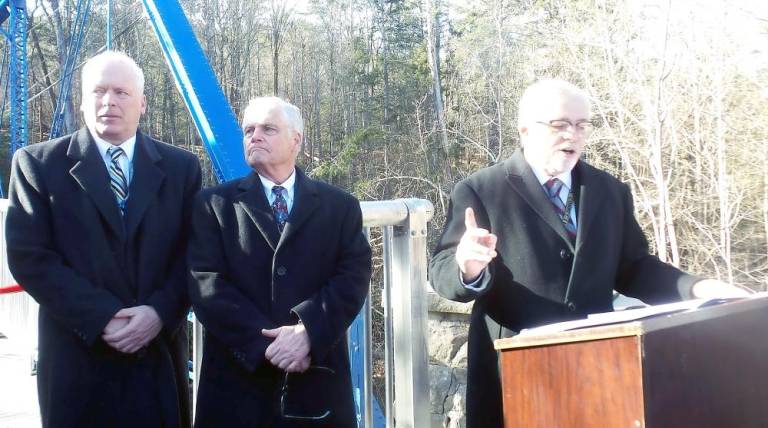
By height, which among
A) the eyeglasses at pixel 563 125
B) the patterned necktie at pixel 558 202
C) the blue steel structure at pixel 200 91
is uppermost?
the blue steel structure at pixel 200 91

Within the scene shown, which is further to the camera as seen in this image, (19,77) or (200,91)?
(19,77)

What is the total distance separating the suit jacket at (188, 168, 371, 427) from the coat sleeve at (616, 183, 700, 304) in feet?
2.85

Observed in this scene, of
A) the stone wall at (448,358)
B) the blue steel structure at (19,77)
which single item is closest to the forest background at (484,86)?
the blue steel structure at (19,77)

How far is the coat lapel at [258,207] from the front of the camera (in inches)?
92.3

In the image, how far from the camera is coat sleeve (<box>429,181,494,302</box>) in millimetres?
2182

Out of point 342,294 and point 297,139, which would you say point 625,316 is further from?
point 297,139

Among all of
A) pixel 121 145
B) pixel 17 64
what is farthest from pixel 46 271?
pixel 17 64

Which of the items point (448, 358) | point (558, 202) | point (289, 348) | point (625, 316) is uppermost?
point (558, 202)

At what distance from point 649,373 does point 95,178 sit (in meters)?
1.73

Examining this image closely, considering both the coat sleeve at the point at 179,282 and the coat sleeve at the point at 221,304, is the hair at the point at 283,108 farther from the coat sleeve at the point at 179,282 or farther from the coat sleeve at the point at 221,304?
the coat sleeve at the point at 221,304

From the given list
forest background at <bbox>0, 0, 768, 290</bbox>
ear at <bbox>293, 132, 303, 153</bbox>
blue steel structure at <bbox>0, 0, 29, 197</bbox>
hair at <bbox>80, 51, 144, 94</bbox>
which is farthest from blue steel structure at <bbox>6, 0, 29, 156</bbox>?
ear at <bbox>293, 132, 303, 153</bbox>

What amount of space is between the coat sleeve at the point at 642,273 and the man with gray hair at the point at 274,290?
0.86m

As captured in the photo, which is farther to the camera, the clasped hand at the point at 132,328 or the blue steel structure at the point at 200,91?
the blue steel structure at the point at 200,91

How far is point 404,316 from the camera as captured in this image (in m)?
2.87
